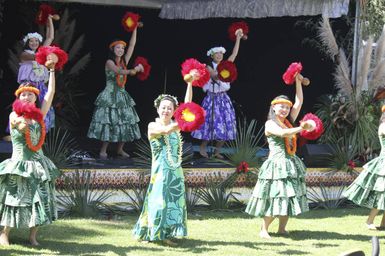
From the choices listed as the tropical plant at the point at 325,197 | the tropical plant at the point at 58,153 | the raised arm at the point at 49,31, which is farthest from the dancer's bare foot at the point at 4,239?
the tropical plant at the point at 325,197

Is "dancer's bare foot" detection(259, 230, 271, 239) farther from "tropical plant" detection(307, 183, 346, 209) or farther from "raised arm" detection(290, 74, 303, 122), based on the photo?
"tropical plant" detection(307, 183, 346, 209)

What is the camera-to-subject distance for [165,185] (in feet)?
23.2

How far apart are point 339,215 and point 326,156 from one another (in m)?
1.48

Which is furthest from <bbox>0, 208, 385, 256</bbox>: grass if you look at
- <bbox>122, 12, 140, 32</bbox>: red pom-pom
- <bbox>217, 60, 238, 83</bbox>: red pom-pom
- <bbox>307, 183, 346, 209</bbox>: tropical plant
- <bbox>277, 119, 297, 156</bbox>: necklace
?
<bbox>122, 12, 140, 32</bbox>: red pom-pom

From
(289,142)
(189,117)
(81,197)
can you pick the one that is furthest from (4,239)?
(289,142)

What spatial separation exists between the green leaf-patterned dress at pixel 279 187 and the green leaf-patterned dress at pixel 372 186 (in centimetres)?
71

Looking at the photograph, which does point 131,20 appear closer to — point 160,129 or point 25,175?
point 160,129

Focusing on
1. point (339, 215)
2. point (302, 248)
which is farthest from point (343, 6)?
point (302, 248)

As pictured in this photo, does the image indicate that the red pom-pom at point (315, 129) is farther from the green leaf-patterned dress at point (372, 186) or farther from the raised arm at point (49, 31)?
the raised arm at point (49, 31)

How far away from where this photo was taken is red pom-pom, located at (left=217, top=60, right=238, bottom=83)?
10.4m

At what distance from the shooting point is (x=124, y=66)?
34.8 ft

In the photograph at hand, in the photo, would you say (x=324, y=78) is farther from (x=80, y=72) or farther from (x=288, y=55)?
(x=80, y=72)

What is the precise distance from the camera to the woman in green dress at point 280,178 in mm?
7605

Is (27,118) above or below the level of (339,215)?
above
